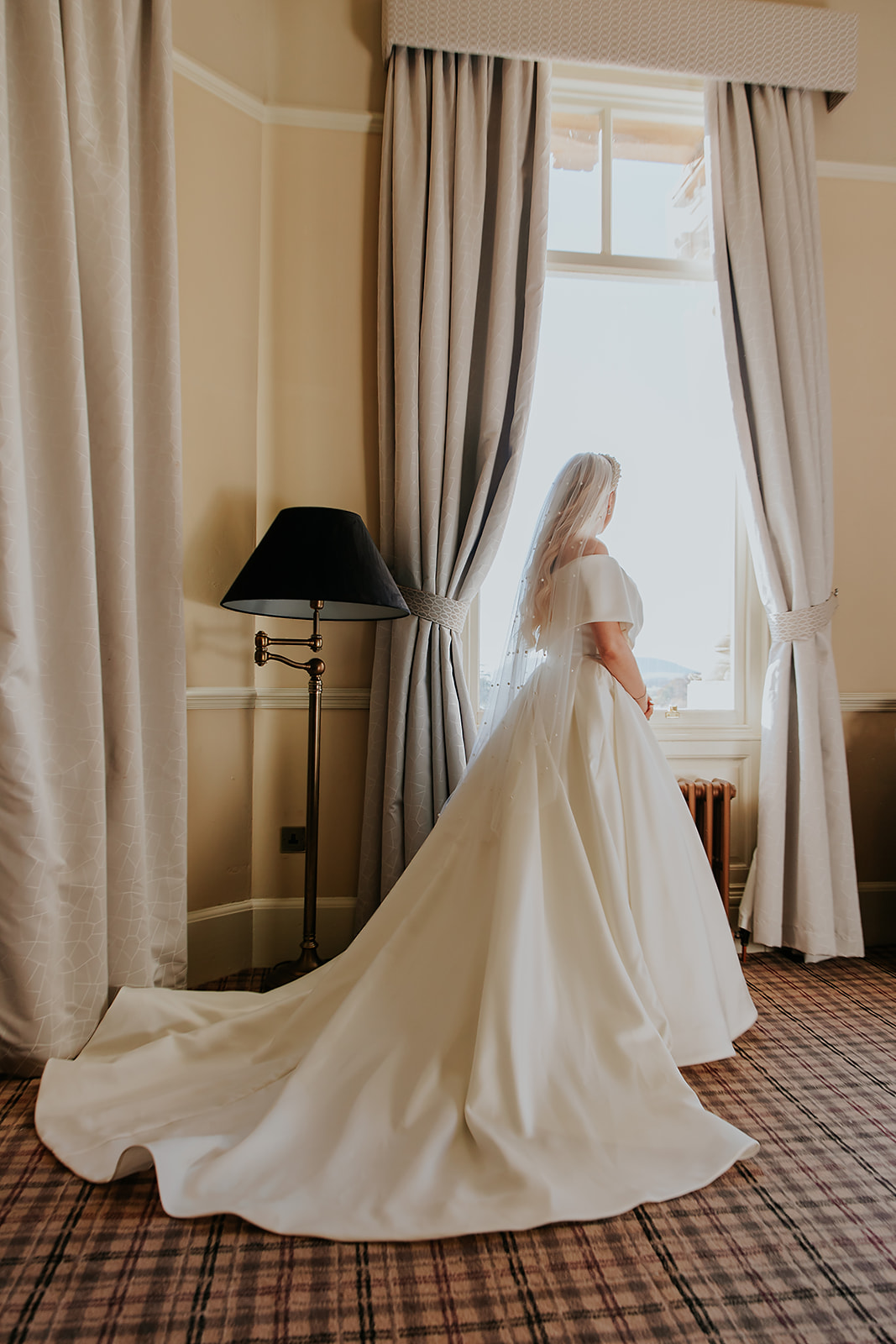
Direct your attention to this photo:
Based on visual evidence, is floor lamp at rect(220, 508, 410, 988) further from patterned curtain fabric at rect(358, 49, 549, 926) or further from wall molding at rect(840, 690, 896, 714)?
wall molding at rect(840, 690, 896, 714)

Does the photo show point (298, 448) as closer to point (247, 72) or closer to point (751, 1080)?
point (247, 72)

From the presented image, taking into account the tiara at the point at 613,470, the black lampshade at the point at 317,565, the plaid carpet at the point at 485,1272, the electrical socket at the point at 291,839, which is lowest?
the plaid carpet at the point at 485,1272

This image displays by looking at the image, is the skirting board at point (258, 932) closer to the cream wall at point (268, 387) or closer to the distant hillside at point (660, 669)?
the cream wall at point (268, 387)

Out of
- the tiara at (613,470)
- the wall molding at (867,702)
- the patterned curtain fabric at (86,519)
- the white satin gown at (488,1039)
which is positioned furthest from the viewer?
the wall molding at (867,702)

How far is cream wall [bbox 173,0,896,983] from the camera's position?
282cm

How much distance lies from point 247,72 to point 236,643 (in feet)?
6.61

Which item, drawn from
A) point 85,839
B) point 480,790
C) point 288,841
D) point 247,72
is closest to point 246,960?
point 288,841

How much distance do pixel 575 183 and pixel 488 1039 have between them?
10.4 feet

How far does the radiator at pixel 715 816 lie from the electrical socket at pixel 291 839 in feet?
Answer: 4.75

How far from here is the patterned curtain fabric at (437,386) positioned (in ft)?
9.60

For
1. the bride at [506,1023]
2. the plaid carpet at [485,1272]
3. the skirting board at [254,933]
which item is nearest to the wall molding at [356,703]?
the skirting board at [254,933]

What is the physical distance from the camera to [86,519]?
2.24 metres

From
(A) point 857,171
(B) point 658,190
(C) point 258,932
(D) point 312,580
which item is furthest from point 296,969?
(A) point 857,171

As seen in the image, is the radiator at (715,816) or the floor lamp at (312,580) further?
the radiator at (715,816)
